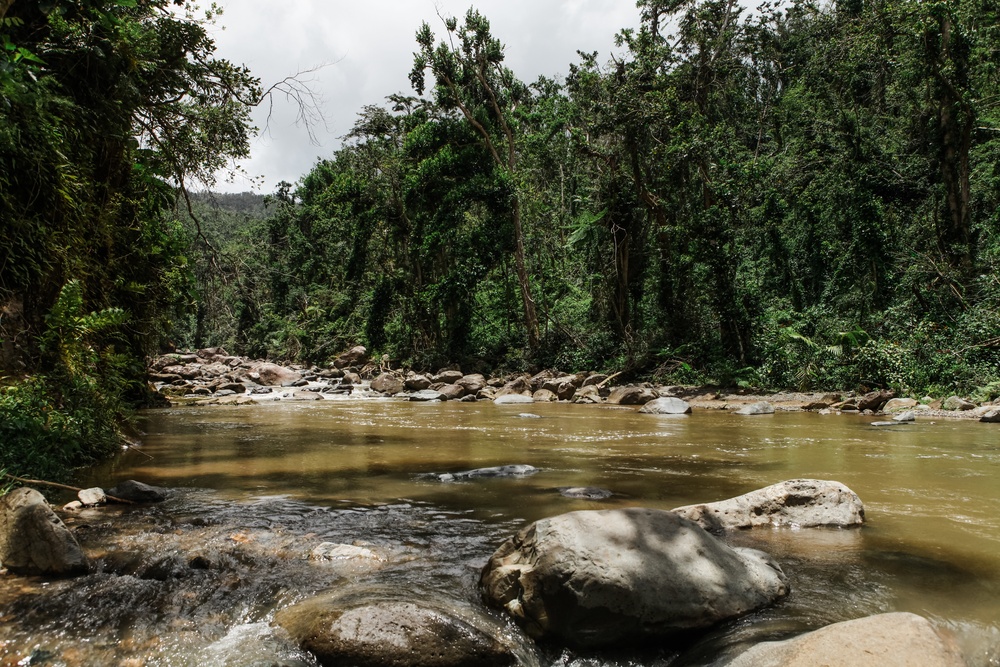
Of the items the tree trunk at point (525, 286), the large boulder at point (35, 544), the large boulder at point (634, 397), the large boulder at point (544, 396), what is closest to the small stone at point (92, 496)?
the large boulder at point (35, 544)

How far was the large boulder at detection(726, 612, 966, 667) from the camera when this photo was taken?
2172 mm

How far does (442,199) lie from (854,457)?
19618mm

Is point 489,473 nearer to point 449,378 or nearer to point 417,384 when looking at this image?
point 417,384

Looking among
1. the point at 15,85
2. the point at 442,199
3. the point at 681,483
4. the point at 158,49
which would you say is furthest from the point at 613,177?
the point at 15,85

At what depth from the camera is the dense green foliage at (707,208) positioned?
15.4 m

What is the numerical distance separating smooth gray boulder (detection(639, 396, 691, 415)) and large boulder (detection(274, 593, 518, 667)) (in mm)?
11120

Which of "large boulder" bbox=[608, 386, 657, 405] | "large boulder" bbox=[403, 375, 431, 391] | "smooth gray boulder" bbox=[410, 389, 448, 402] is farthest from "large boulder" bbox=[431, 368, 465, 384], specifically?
"large boulder" bbox=[608, 386, 657, 405]

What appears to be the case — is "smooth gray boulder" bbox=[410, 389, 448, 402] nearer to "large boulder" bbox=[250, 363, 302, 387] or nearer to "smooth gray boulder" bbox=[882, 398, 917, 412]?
"large boulder" bbox=[250, 363, 302, 387]

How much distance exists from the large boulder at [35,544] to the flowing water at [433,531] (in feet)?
0.36

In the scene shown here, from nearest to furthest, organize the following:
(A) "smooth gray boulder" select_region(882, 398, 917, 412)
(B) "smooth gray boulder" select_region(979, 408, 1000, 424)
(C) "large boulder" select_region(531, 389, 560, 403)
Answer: (B) "smooth gray boulder" select_region(979, 408, 1000, 424) < (A) "smooth gray boulder" select_region(882, 398, 917, 412) < (C) "large boulder" select_region(531, 389, 560, 403)

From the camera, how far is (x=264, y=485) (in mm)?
5844

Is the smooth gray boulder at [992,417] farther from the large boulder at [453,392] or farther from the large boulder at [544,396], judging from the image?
the large boulder at [453,392]

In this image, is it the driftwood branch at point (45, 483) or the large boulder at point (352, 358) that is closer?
the driftwood branch at point (45, 483)

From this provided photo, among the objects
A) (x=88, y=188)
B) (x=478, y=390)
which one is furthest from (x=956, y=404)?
(x=88, y=188)
